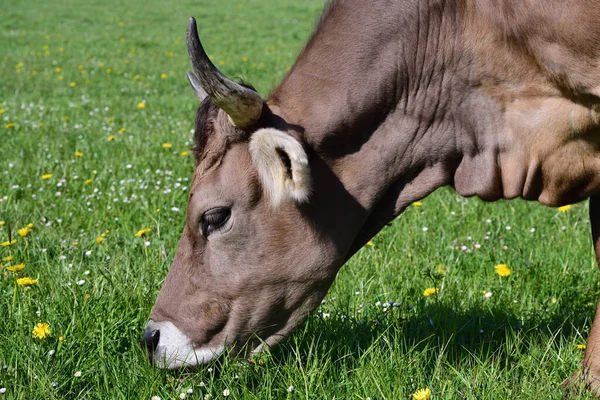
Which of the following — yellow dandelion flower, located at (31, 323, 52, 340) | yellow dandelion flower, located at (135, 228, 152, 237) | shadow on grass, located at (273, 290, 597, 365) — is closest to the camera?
yellow dandelion flower, located at (31, 323, 52, 340)

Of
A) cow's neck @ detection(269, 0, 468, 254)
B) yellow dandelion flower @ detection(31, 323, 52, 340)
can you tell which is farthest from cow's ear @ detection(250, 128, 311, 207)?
yellow dandelion flower @ detection(31, 323, 52, 340)

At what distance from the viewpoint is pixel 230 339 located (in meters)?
3.28

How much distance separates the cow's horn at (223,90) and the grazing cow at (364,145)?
3cm

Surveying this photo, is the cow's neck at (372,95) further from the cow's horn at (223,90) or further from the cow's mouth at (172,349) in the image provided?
the cow's mouth at (172,349)

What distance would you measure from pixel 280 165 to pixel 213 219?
0.41 meters

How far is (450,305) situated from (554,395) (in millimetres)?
958

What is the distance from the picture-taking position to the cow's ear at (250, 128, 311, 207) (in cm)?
288

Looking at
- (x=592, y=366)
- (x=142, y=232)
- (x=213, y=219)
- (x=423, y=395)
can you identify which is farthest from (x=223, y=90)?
(x=142, y=232)

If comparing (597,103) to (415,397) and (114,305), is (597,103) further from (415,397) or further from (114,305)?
(114,305)

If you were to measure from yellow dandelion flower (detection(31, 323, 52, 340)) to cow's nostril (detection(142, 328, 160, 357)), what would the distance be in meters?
0.44

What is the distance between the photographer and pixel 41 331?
10.9ft

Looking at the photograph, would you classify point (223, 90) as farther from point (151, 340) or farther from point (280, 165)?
point (151, 340)

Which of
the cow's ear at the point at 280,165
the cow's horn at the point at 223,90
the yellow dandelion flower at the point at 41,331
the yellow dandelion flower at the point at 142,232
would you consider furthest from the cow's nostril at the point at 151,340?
the yellow dandelion flower at the point at 142,232

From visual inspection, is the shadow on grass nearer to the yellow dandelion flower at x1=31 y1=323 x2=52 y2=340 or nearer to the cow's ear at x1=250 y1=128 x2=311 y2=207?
the cow's ear at x1=250 y1=128 x2=311 y2=207
